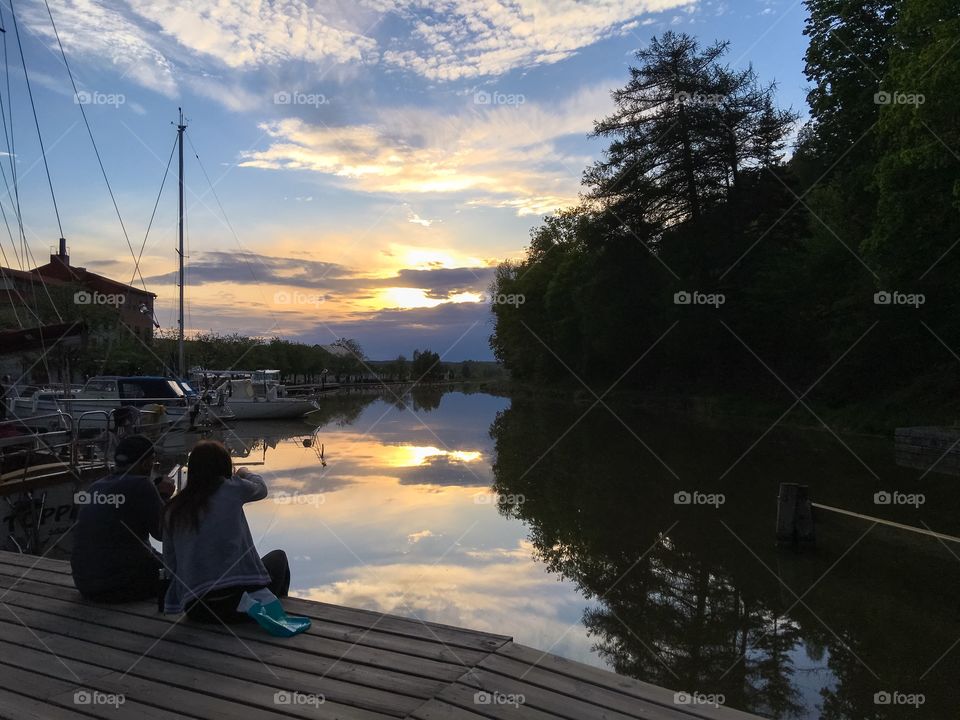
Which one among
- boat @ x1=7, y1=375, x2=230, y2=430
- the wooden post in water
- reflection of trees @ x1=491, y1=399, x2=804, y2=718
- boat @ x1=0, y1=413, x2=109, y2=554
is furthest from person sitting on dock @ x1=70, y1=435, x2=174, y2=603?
boat @ x1=7, y1=375, x2=230, y2=430

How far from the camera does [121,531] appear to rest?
16.2 ft

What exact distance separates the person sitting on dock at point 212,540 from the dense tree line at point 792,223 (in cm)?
1783

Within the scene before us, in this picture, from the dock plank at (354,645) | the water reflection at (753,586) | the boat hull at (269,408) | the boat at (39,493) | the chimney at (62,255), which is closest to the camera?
the dock plank at (354,645)

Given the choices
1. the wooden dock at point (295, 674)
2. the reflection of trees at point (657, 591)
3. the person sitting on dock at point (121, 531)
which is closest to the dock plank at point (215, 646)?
the wooden dock at point (295, 674)

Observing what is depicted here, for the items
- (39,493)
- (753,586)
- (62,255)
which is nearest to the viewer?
(753,586)

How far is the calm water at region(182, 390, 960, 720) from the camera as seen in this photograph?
652 cm

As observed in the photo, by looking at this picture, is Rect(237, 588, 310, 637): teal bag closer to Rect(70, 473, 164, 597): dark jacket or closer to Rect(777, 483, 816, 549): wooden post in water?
Rect(70, 473, 164, 597): dark jacket

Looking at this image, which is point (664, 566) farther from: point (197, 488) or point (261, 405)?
point (261, 405)

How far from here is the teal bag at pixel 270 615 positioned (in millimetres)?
4469

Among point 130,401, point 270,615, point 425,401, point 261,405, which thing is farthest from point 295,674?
point 425,401

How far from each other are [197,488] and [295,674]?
1.32 metres

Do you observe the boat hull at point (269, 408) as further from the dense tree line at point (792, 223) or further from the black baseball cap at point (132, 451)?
the black baseball cap at point (132, 451)

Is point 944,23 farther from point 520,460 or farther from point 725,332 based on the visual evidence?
point 725,332

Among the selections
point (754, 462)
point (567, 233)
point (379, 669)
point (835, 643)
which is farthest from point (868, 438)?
point (567, 233)
